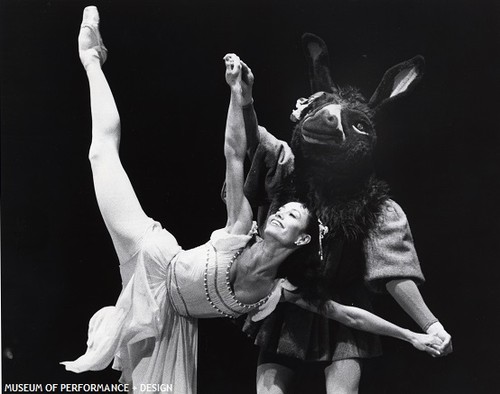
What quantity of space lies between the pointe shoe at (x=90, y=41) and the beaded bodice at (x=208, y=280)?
0.54 m

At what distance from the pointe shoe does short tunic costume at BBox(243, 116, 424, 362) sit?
420 millimetres

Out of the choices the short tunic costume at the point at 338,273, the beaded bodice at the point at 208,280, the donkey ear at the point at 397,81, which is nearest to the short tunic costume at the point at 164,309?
the beaded bodice at the point at 208,280

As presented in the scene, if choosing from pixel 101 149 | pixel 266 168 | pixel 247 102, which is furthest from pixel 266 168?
pixel 101 149

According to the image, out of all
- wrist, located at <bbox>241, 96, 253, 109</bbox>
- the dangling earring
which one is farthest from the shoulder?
wrist, located at <bbox>241, 96, 253, 109</bbox>

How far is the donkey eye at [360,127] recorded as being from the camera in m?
1.85

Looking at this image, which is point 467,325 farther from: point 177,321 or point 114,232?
point 114,232

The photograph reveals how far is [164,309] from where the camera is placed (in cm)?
183

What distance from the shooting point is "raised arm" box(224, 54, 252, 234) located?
1.82 metres

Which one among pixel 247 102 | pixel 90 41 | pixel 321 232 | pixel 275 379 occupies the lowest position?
pixel 275 379

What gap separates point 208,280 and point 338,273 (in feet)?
1.02

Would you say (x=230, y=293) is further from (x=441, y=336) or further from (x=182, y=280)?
(x=441, y=336)

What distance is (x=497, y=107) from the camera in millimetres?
1960

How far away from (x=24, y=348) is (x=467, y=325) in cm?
110

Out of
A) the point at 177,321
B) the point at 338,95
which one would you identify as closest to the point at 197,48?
the point at 338,95
